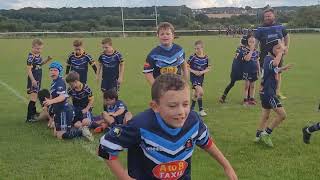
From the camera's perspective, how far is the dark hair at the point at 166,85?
11.7ft

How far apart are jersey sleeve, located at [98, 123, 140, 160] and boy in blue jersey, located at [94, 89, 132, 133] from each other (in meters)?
5.80

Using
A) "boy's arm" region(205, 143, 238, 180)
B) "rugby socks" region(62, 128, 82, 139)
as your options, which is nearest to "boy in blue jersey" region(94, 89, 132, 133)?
"rugby socks" region(62, 128, 82, 139)

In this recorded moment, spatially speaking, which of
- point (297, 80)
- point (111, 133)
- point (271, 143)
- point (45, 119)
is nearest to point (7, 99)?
point (45, 119)

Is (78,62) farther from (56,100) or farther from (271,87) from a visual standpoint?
(271,87)

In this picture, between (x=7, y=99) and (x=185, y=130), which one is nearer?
(x=185, y=130)

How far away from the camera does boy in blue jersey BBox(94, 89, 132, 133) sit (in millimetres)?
9664

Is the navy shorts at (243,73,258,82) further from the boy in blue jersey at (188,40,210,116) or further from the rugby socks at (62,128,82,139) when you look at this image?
the rugby socks at (62,128,82,139)

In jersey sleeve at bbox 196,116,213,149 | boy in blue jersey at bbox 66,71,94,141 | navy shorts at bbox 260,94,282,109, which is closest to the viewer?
jersey sleeve at bbox 196,116,213,149

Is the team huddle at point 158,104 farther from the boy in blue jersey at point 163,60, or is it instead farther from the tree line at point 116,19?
the tree line at point 116,19

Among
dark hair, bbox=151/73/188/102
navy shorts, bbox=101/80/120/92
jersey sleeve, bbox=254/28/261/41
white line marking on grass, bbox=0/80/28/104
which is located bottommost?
white line marking on grass, bbox=0/80/28/104

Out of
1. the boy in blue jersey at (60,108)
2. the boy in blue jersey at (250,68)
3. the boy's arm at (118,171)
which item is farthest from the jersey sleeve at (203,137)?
the boy in blue jersey at (250,68)

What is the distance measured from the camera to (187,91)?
11.8ft

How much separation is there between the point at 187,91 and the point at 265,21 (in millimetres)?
9395

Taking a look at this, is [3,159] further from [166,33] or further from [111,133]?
[111,133]
